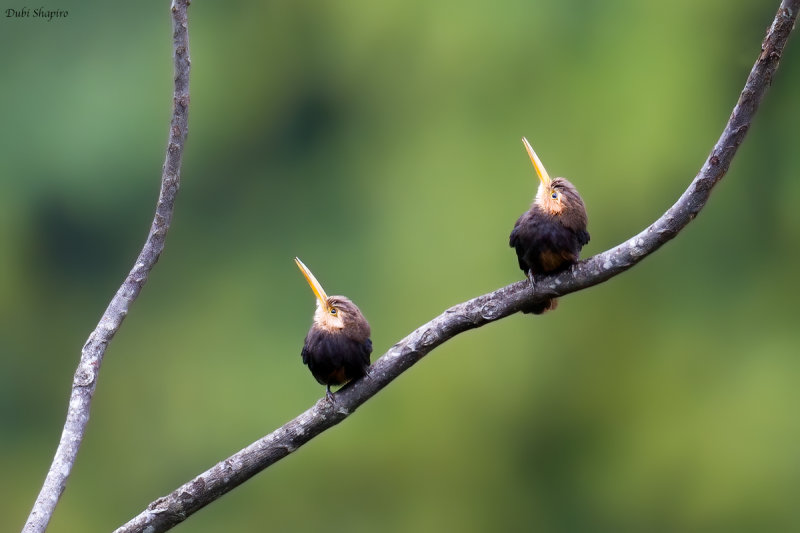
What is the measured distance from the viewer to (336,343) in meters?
3.63

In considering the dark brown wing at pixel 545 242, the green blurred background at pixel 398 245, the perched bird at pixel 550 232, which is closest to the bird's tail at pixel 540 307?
the perched bird at pixel 550 232

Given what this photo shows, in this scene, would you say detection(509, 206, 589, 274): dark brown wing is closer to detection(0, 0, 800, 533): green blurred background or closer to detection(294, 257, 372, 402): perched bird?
detection(294, 257, 372, 402): perched bird

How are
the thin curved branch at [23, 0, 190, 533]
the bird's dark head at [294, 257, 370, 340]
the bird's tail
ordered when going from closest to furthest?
1. the thin curved branch at [23, 0, 190, 533]
2. the bird's tail
3. the bird's dark head at [294, 257, 370, 340]

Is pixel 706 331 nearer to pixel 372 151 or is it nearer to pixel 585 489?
pixel 585 489

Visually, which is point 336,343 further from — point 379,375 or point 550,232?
point 550,232

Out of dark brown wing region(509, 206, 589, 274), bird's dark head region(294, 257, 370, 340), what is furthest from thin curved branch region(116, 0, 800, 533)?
bird's dark head region(294, 257, 370, 340)

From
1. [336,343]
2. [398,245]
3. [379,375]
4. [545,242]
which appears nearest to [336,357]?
[336,343]

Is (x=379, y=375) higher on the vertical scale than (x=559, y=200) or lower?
lower

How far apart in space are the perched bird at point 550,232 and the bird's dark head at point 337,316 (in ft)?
2.16

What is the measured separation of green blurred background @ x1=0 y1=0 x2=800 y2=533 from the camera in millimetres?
6871

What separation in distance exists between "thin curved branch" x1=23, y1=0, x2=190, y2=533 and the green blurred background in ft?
12.1

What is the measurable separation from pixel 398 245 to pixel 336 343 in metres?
3.70

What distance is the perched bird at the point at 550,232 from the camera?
326 cm

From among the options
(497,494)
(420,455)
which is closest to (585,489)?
(497,494)
